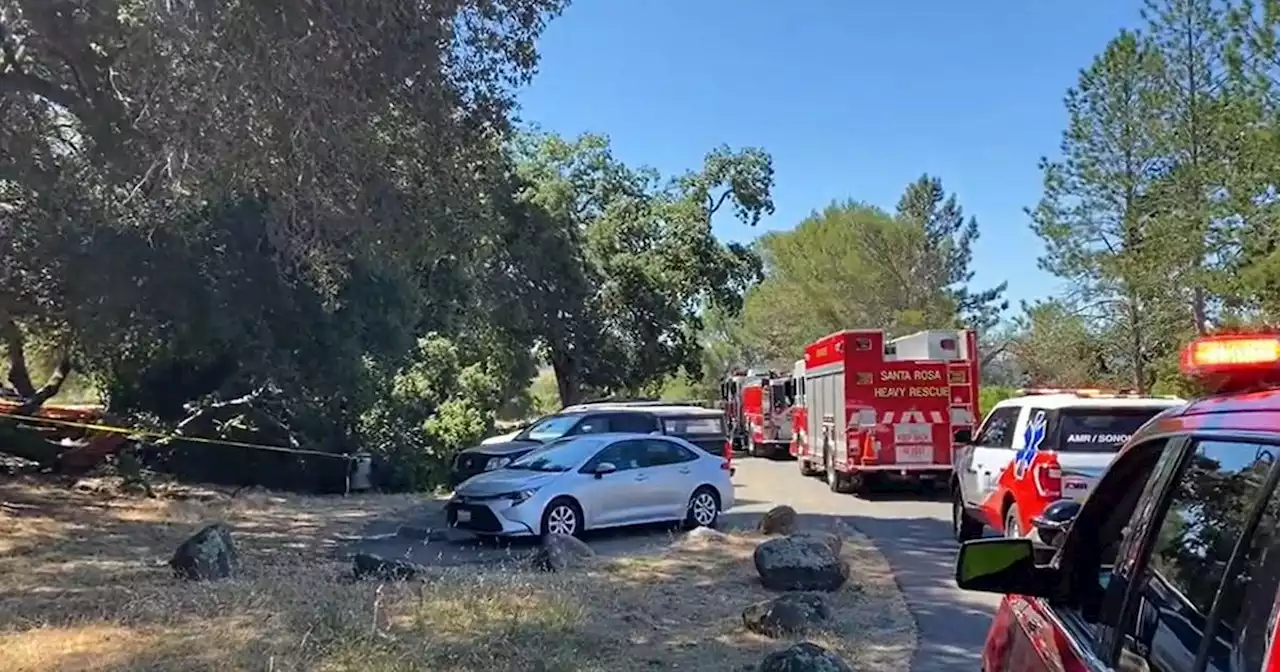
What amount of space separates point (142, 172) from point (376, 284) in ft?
26.9

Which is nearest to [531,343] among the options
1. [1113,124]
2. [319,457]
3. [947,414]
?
[319,457]

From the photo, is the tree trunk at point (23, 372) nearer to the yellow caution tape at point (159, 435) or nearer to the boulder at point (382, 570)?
the yellow caution tape at point (159, 435)

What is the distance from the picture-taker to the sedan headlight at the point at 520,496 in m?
14.6

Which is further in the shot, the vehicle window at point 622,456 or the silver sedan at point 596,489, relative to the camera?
the vehicle window at point 622,456

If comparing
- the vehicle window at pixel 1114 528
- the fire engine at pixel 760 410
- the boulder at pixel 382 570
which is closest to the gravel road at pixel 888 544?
the boulder at pixel 382 570

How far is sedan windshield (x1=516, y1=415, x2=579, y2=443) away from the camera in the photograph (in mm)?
19391

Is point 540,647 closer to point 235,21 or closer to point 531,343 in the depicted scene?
point 235,21

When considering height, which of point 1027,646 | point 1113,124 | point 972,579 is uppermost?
point 1113,124

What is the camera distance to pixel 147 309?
18250mm

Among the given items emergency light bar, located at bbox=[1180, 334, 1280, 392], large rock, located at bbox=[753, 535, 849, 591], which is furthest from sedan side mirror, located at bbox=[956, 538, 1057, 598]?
large rock, located at bbox=[753, 535, 849, 591]

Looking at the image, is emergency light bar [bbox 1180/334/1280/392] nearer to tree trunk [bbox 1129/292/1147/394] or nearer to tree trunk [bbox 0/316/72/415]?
tree trunk [bbox 0/316/72/415]

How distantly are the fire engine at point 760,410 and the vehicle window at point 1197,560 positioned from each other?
26.8 m

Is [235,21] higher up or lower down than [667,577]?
higher up

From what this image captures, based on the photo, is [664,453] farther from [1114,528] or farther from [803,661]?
[1114,528]
